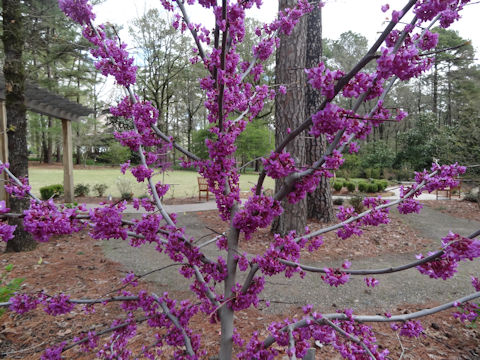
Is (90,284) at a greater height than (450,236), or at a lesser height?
lesser

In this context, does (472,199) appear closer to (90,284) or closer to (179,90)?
(90,284)

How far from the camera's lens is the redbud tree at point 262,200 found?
3.27 ft

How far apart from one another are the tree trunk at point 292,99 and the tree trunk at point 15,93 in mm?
5290

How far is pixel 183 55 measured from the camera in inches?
942

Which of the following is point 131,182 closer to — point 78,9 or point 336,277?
point 78,9

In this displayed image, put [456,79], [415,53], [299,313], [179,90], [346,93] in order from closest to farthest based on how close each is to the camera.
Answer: [415,53] < [346,93] < [299,313] < [456,79] < [179,90]

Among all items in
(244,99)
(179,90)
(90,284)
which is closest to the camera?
(244,99)

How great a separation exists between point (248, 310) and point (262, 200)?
2747mm

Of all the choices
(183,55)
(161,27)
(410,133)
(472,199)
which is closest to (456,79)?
(410,133)

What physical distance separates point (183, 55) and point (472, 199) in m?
22.7

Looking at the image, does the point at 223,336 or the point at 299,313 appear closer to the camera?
the point at 223,336

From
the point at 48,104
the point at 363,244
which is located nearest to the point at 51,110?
the point at 48,104

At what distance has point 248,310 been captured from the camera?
3539 millimetres

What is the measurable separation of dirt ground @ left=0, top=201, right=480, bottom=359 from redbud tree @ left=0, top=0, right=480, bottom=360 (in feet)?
0.76
